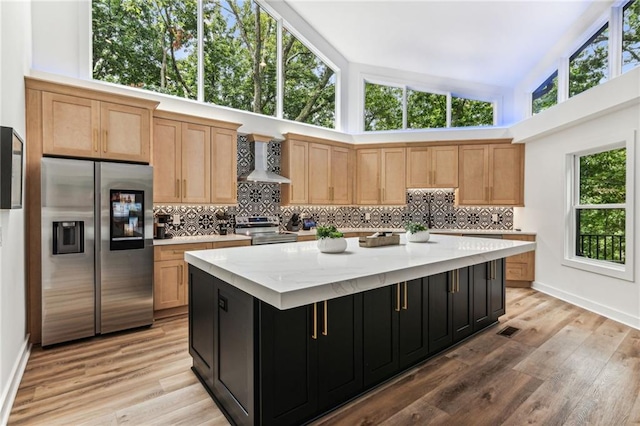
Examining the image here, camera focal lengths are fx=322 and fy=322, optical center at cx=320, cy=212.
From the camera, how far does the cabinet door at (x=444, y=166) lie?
5590mm

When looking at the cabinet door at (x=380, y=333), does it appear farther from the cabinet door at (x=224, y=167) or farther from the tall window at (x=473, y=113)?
the tall window at (x=473, y=113)

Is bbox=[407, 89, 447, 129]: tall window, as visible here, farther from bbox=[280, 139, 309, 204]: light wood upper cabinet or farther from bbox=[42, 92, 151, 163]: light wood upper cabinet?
bbox=[42, 92, 151, 163]: light wood upper cabinet

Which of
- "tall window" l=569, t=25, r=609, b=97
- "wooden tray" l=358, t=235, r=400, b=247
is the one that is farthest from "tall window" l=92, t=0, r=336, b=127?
"tall window" l=569, t=25, r=609, b=97

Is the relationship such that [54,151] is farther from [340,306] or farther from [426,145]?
[426,145]

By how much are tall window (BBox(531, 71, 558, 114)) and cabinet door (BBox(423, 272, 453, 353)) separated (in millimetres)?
4093

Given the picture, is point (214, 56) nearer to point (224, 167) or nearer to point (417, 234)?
point (224, 167)

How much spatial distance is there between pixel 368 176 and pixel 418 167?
897 millimetres

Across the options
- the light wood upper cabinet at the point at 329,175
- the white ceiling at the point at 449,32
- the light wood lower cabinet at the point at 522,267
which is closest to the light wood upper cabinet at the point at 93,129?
the light wood upper cabinet at the point at 329,175

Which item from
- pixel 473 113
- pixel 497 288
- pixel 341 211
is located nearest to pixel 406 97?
pixel 473 113

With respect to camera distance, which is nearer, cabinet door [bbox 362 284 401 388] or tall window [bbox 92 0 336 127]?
cabinet door [bbox 362 284 401 388]

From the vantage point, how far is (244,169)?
4953 mm

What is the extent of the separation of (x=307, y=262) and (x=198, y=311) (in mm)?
923

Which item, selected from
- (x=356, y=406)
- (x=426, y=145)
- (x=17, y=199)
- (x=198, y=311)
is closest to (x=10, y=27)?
(x=17, y=199)

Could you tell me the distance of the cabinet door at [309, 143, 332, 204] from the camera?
543 centimetres
